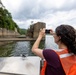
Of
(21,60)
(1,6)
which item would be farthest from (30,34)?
(21,60)

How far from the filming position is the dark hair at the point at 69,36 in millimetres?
1940

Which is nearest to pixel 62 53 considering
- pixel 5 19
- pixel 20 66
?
pixel 20 66

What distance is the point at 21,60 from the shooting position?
2.74 metres

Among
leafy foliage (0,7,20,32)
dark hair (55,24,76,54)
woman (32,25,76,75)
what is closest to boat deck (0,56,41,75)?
woman (32,25,76,75)

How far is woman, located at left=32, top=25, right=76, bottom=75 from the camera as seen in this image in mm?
1878

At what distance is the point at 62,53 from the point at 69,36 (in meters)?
0.16

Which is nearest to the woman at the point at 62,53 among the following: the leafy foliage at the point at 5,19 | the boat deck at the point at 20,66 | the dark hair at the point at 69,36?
the dark hair at the point at 69,36

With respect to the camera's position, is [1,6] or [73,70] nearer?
[73,70]

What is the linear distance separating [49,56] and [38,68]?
0.57 m

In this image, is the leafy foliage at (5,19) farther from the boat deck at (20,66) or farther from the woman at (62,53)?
the woman at (62,53)

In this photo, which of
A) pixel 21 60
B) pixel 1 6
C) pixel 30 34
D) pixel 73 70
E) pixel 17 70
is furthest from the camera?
pixel 30 34

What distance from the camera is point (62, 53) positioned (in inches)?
75.4

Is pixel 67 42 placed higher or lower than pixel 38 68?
higher

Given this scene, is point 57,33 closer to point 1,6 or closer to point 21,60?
point 21,60
